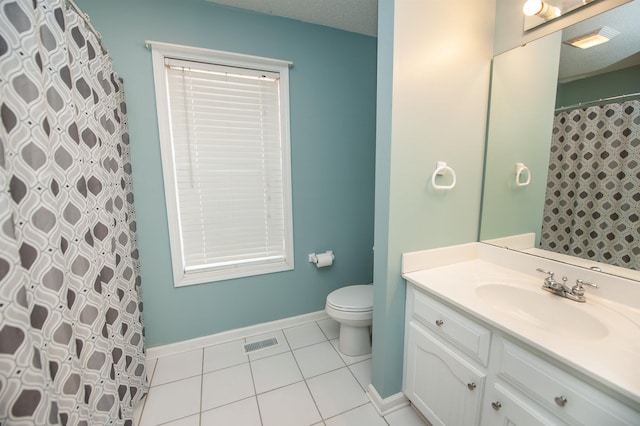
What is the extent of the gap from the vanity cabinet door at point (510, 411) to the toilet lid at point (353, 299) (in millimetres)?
840

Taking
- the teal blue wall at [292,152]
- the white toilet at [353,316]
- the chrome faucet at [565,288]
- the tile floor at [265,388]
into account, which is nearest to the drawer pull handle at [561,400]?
the chrome faucet at [565,288]

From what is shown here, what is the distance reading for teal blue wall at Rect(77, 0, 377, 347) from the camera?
159 cm

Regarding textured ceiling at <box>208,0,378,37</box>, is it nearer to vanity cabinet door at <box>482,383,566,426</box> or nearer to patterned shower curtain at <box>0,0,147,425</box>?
patterned shower curtain at <box>0,0,147,425</box>

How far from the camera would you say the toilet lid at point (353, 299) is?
171 centimetres

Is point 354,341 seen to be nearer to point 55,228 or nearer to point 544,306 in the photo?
point 544,306

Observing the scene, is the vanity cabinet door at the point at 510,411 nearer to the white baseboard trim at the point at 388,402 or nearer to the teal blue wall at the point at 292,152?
the white baseboard trim at the point at 388,402

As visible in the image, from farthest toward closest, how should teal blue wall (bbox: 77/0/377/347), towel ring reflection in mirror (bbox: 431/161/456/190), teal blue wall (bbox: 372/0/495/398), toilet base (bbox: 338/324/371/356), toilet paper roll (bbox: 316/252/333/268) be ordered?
toilet paper roll (bbox: 316/252/333/268)
toilet base (bbox: 338/324/371/356)
teal blue wall (bbox: 77/0/377/347)
towel ring reflection in mirror (bbox: 431/161/456/190)
teal blue wall (bbox: 372/0/495/398)

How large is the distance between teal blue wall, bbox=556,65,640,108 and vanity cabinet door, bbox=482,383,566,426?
49.9 inches

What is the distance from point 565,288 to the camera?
3.38 feet

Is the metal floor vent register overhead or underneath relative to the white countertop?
underneath

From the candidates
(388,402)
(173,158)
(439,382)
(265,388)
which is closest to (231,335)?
(265,388)

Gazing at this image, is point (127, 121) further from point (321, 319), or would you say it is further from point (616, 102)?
point (616, 102)

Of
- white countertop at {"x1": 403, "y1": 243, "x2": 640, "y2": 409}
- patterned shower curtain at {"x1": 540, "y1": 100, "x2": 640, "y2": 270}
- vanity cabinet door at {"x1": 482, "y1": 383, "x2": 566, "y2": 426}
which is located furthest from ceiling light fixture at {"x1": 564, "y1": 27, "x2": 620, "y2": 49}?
vanity cabinet door at {"x1": 482, "y1": 383, "x2": 566, "y2": 426}

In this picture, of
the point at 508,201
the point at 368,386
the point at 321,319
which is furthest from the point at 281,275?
the point at 508,201
